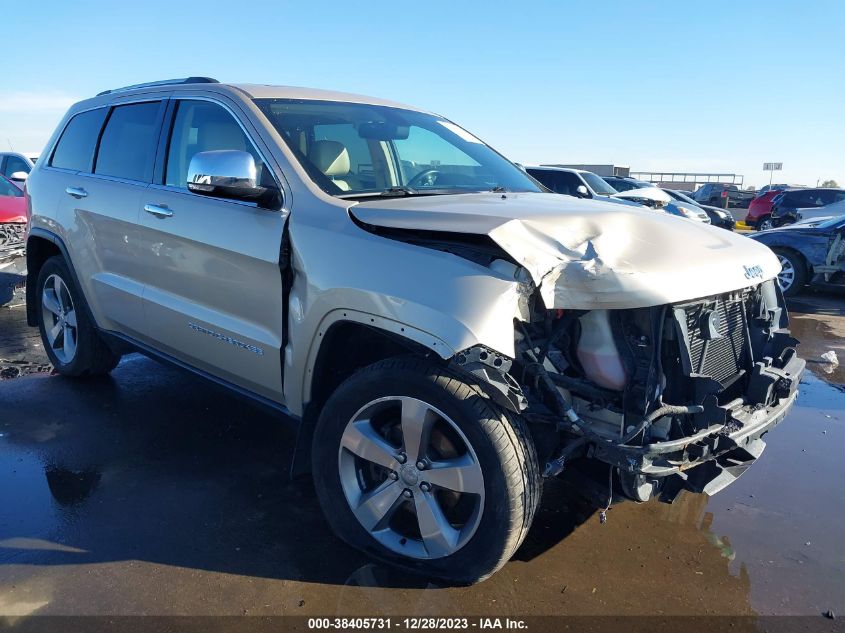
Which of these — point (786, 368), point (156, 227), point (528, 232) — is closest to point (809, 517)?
point (786, 368)

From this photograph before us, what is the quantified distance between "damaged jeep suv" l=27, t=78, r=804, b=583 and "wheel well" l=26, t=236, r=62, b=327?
5.22ft

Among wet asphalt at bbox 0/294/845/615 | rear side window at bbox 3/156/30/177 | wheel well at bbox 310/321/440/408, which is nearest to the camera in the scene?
wet asphalt at bbox 0/294/845/615

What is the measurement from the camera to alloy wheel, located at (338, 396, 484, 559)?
2.53m

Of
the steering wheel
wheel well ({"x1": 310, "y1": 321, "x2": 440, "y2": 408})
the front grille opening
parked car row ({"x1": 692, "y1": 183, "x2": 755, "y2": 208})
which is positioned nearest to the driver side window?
the steering wheel

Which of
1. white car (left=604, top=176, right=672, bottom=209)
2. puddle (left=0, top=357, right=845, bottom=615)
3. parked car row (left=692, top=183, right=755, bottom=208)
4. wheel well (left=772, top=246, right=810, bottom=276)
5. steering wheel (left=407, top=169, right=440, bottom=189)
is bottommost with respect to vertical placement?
parked car row (left=692, top=183, right=755, bottom=208)

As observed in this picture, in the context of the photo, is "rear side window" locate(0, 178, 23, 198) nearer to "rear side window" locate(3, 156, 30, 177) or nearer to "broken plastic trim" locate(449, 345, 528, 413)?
"rear side window" locate(3, 156, 30, 177)

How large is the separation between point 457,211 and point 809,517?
2426 millimetres

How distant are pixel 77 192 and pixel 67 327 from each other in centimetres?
114

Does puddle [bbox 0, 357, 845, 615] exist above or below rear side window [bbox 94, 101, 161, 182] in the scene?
below

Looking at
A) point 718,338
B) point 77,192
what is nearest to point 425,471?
point 718,338

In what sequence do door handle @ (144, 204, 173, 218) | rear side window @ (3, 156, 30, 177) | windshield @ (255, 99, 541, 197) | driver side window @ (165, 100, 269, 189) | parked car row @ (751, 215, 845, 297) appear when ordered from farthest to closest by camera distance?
rear side window @ (3, 156, 30, 177)
parked car row @ (751, 215, 845, 297)
door handle @ (144, 204, 173, 218)
driver side window @ (165, 100, 269, 189)
windshield @ (255, 99, 541, 197)

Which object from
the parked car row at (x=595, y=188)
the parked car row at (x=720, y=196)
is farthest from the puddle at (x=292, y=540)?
the parked car row at (x=720, y=196)

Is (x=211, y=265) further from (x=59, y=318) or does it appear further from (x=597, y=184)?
(x=597, y=184)

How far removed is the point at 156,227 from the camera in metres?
3.62
